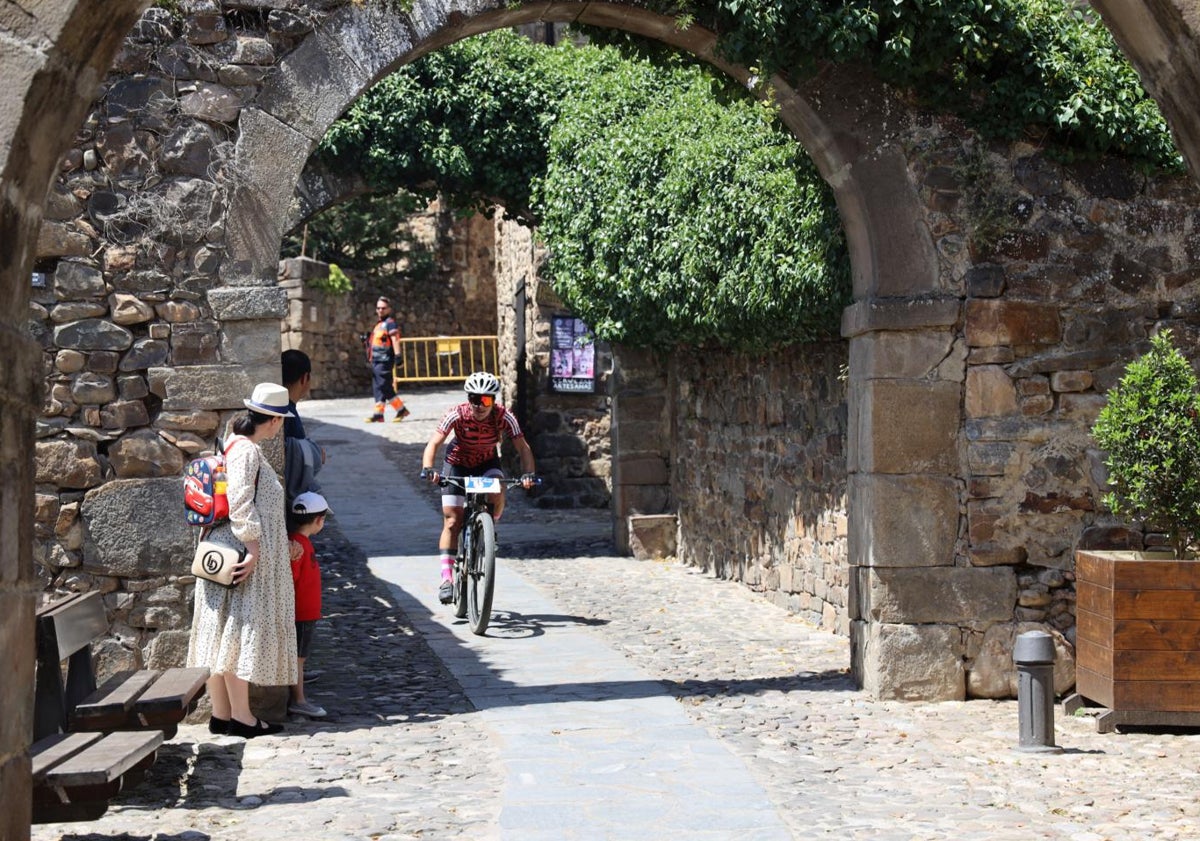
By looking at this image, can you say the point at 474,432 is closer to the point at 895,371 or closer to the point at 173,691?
the point at 895,371

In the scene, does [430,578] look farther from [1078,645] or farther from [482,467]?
[1078,645]

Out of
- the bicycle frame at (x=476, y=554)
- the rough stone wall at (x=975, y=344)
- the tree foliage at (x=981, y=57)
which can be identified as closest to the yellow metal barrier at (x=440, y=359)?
the bicycle frame at (x=476, y=554)

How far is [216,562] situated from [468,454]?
11.1ft

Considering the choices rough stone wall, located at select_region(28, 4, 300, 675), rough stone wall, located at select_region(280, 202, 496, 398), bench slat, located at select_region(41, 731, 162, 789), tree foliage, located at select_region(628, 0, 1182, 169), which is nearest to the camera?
bench slat, located at select_region(41, 731, 162, 789)

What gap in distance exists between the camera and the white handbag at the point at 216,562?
5.96 metres

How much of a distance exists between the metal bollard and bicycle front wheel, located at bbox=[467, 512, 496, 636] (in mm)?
3506

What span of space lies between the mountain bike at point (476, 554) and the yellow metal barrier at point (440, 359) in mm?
16723

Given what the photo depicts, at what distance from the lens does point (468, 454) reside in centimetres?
925

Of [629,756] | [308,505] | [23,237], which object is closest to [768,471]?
[308,505]

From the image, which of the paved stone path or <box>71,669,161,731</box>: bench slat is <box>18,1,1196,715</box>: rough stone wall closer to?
the paved stone path

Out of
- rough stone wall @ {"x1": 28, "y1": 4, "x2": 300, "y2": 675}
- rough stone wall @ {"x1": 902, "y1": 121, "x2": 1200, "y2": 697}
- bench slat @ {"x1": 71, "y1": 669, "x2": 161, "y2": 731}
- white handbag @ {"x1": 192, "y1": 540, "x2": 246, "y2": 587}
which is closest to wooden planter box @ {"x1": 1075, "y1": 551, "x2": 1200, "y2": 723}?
rough stone wall @ {"x1": 902, "y1": 121, "x2": 1200, "y2": 697}

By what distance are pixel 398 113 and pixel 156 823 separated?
30.2 ft

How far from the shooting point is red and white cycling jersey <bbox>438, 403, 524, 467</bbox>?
30.0ft

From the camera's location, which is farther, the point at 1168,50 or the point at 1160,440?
the point at 1160,440
